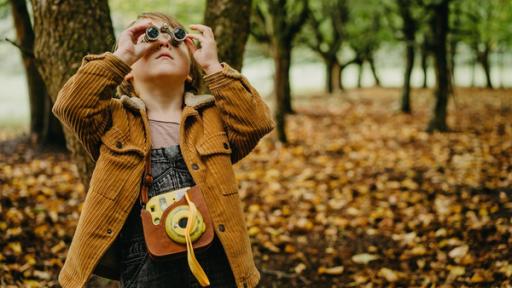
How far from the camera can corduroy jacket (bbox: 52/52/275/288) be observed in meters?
1.90

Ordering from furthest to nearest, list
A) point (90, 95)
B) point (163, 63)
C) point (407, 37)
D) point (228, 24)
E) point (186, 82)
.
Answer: point (407, 37)
point (228, 24)
point (186, 82)
point (163, 63)
point (90, 95)

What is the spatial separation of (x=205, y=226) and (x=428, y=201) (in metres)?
4.76

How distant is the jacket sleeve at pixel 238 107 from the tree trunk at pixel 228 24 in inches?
54.5

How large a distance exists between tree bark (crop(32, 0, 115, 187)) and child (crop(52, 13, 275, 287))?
1027 millimetres

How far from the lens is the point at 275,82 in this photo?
1029 cm

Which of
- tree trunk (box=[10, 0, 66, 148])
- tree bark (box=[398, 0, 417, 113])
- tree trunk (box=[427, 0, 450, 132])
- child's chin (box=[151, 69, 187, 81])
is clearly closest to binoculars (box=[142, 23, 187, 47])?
child's chin (box=[151, 69, 187, 81])

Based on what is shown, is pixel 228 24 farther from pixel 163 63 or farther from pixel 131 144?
pixel 131 144

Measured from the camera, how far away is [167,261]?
1.91 meters

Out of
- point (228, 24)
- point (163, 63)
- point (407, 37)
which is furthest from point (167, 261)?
point (407, 37)

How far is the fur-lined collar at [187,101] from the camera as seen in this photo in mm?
2043

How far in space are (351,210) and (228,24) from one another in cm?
330

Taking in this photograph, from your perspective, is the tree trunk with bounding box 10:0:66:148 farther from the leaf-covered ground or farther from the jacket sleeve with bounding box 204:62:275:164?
the jacket sleeve with bounding box 204:62:275:164

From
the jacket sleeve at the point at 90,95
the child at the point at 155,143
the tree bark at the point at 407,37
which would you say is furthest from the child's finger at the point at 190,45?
the tree bark at the point at 407,37

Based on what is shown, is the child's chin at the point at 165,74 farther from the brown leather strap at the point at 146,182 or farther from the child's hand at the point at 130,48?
the brown leather strap at the point at 146,182
